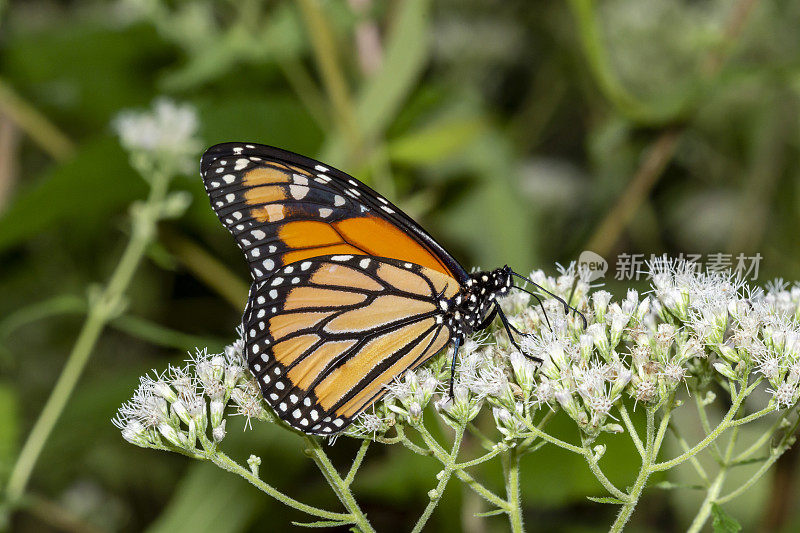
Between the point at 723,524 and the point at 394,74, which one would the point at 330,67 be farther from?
the point at 723,524

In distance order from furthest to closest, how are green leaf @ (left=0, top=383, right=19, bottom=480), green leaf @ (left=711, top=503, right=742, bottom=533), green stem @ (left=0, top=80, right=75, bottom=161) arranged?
green stem @ (left=0, top=80, right=75, bottom=161) → green leaf @ (left=0, top=383, right=19, bottom=480) → green leaf @ (left=711, top=503, right=742, bottom=533)

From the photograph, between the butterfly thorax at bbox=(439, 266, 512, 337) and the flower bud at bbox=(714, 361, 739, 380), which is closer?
the flower bud at bbox=(714, 361, 739, 380)

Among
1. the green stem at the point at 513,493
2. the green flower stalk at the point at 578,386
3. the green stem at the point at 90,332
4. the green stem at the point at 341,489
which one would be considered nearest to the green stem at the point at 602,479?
the green flower stalk at the point at 578,386

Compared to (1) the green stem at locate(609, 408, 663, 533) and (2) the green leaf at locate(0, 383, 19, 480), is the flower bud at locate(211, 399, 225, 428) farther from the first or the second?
(2) the green leaf at locate(0, 383, 19, 480)

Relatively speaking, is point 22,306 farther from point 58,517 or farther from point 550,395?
point 550,395

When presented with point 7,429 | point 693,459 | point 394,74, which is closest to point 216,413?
point 693,459

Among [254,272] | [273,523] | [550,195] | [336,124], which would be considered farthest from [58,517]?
[550,195]

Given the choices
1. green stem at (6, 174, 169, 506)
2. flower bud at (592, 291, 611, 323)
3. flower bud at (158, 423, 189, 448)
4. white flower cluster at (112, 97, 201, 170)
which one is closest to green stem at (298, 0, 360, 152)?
white flower cluster at (112, 97, 201, 170)
